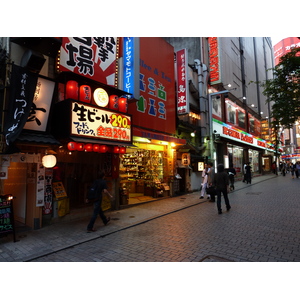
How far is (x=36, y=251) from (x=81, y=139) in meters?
3.56

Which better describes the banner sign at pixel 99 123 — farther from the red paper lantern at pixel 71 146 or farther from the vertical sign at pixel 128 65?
the vertical sign at pixel 128 65

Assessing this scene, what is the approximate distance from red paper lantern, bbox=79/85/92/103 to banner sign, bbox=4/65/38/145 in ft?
5.40

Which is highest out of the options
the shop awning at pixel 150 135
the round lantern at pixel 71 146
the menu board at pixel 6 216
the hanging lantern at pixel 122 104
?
the hanging lantern at pixel 122 104

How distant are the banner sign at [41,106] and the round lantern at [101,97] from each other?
157 centimetres

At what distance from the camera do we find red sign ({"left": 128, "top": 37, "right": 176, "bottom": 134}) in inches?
463

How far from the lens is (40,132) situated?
22.9 feet

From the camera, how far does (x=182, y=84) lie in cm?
1437

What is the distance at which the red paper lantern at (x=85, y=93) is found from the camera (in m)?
7.84

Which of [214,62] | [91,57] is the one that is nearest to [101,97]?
[91,57]

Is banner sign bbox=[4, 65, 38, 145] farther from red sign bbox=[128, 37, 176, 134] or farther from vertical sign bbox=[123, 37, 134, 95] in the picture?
red sign bbox=[128, 37, 176, 134]

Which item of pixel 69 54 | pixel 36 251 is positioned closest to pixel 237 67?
pixel 69 54

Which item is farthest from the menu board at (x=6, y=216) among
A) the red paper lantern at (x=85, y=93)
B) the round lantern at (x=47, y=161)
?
the red paper lantern at (x=85, y=93)

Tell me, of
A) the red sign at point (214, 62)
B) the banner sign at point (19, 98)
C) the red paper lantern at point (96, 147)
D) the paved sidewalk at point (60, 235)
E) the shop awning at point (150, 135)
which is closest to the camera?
the paved sidewalk at point (60, 235)

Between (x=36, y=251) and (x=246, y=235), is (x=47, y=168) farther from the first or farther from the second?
(x=246, y=235)
